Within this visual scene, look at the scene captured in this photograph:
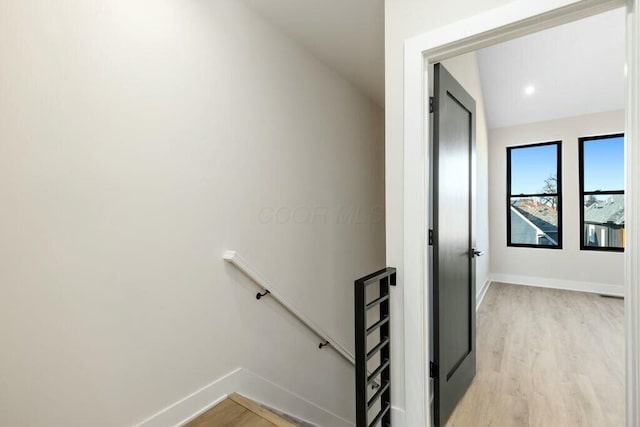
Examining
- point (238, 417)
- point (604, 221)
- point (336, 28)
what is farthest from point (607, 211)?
point (238, 417)

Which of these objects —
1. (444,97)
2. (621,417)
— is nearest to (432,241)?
(444,97)

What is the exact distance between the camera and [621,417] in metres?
1.87

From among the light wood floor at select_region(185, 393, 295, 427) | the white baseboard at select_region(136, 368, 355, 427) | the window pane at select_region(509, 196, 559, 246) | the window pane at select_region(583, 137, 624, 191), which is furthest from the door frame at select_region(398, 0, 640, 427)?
the window pane at select_region(509, 196, 559, 246)

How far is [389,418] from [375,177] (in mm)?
2763

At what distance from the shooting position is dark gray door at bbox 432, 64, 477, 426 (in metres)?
1.76

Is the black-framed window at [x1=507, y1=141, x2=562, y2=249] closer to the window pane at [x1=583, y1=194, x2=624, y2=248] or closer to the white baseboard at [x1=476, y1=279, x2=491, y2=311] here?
the window pane at [x1=583, y1=194, x2=624, y2=248]

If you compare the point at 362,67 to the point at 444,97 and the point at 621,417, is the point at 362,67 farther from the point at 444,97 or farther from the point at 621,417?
the point at 621,417

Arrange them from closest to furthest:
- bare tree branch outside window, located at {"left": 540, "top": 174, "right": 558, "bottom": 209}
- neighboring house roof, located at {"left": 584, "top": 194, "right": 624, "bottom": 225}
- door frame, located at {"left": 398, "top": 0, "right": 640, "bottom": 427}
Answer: door frame, located at {"left": 398, "top": 0, "right": 640, "bottom": 427} → neighboring house roof, located at {"left": 584, "top": 194, "right": 624, "bottom": 225} → bare tree branch outside window, located at {"left": 540, "top": 174, "right": 558, "bottom": 209}

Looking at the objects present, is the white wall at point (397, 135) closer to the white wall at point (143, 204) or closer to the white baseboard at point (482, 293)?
the white wall at point (143, 204)

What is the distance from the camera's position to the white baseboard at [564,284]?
14.5 ft

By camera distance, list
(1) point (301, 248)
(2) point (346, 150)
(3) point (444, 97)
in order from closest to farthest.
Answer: (3) point (444, 97), (1) point (301, 248), (2) point (346, 150)

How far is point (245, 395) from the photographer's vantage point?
1906mm

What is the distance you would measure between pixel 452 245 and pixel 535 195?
14.0ft

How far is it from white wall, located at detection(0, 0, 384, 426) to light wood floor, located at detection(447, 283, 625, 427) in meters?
1.42
